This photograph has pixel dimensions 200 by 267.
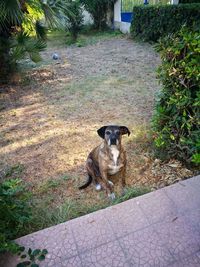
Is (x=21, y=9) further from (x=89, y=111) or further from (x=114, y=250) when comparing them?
(x=114, y=250)

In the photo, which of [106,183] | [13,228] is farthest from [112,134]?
[13,228]

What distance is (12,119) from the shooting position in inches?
213

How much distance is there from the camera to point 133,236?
2.36 m

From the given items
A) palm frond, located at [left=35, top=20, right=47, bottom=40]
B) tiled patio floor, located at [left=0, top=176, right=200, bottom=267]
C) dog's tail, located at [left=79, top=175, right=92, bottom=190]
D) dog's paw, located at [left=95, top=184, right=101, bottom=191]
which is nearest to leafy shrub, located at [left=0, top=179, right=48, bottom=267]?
tiled patio floor, located at [left=0, top=176, right=200, bottom=267]

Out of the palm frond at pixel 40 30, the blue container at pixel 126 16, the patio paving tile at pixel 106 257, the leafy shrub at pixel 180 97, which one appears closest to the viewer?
the patio paving tile at pixel 106 257

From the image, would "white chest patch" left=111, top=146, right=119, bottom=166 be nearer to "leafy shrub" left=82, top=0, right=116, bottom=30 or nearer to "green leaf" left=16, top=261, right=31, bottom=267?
"green leaf" left=16, top=261, right=31, bottom=267

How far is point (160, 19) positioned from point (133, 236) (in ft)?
34.1

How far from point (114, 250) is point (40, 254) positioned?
1.90 feet

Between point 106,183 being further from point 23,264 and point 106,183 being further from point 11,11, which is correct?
point 11,11

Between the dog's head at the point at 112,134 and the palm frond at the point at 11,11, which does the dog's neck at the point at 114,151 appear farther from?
the palm frond at the point at 11,11

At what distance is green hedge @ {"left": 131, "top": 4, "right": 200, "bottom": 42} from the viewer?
393 inches

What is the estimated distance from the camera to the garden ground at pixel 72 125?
331cm

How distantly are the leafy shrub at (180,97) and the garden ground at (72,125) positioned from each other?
315 millimetres

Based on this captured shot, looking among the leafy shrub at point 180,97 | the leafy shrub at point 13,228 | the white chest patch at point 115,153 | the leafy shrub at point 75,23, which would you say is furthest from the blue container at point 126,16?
the leafy shrub at point 13,228
